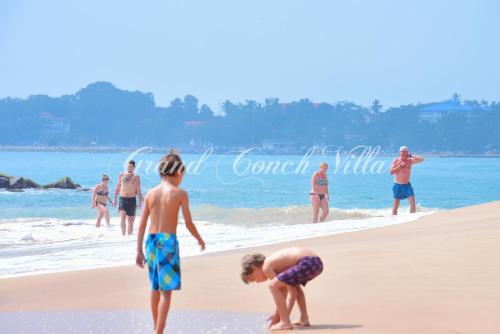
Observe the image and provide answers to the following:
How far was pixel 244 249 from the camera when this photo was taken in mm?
12227

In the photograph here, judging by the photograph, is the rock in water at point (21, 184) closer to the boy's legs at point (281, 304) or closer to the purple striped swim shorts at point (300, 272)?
the boy's legs at point (281, 304)


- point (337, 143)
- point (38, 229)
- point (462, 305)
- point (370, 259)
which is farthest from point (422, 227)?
point (337, 143)

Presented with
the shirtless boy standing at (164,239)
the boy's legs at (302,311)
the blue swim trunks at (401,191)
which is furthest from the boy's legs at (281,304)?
the blue swim trunks at (401,191)

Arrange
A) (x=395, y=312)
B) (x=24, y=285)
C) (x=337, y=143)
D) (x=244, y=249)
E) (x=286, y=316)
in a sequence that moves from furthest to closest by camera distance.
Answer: (x=337, y=143) → (x=244, y=249) → (x=24, y=285) → (x=395, y=312) → (x=286, y=316)

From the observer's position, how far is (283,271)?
6.72 meters

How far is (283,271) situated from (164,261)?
909mm

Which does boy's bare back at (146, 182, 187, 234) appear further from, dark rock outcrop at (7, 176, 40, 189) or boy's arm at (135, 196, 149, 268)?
dark rock outcrop at (7, 176, 40, 189)

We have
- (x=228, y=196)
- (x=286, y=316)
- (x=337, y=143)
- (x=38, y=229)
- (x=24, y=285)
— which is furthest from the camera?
(x=337, y=143)

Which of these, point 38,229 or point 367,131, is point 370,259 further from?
point 367,131

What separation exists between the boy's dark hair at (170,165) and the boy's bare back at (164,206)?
0.11 metres

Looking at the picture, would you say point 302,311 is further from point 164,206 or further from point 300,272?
point 164,206

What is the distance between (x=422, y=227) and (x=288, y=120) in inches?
7137

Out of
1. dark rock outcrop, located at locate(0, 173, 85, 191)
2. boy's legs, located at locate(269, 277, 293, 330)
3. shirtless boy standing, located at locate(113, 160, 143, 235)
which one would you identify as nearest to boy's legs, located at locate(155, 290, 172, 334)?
boy's legs, located at locate(269, 277, 293, 330)

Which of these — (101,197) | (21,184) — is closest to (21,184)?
(21,184)
